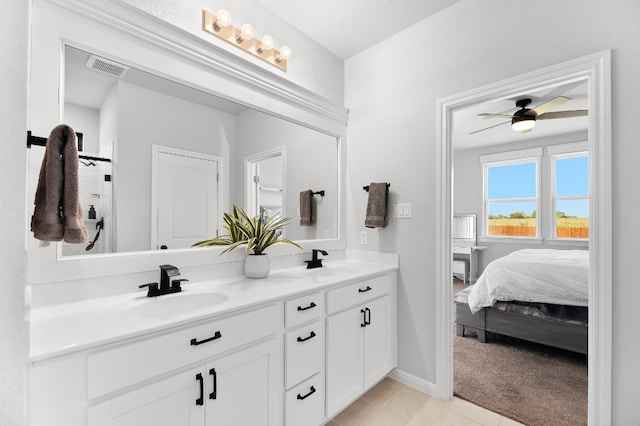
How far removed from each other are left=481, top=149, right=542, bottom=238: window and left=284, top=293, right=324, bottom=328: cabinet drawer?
5018mm

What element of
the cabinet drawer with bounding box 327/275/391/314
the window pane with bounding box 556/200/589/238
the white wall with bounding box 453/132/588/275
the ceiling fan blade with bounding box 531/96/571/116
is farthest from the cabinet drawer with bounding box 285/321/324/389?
the window pane with bounding box 556/200/589/238

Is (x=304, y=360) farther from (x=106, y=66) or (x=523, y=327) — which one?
(x=523, y=327)

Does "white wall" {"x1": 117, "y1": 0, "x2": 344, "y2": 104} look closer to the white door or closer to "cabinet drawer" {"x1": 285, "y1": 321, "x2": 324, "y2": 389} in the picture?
the white door

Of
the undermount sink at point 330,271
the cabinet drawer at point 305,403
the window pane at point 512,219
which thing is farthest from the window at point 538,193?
the cabinet drawer at point 305,403

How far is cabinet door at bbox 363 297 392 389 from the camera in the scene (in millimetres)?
1995

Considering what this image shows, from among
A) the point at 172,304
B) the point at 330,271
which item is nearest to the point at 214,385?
the point at 172,304

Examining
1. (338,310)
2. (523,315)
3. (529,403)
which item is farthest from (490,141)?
(338,310)

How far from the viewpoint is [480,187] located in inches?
226

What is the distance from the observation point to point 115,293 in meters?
1.40

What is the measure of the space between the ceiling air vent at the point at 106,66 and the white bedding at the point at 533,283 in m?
3.23

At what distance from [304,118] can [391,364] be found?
6.45 ft

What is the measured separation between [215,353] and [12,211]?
0.82 metres

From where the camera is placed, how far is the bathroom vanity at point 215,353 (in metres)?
0.93

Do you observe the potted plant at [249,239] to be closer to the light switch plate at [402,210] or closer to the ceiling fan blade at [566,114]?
the light switch plate at [402,210]
